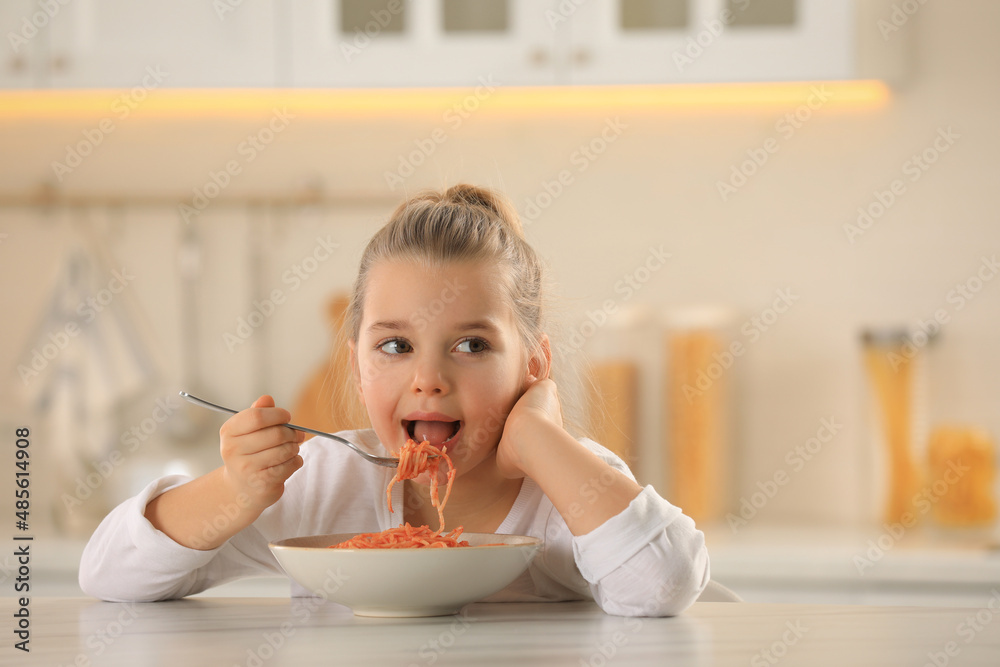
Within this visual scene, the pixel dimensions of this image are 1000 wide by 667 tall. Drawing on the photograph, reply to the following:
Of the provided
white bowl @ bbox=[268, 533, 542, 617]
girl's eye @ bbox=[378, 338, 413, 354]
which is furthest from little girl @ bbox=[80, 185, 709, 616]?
white bowl @ bbox=[268, 533, 542, 617]

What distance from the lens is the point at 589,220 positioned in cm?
226

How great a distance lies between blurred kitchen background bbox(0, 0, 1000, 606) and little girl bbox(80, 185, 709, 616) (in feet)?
2.67

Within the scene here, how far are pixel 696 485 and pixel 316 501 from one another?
1.13m

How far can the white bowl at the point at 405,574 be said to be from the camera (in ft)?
2.50

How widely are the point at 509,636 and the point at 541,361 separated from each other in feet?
1.75

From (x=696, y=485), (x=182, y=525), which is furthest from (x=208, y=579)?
(x=696, y=485)

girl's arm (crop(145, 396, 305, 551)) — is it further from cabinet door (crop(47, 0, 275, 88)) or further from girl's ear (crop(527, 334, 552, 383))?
cabinet door (crop(47, 0, 275, 88))

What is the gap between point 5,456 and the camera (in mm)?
2297

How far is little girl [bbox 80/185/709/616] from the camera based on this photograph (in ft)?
2.95

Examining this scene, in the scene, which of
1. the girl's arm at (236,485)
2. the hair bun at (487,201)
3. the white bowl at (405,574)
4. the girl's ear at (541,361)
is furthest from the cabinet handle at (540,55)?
the white bowl at (405,574)

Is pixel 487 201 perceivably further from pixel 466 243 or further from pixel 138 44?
pixel 138 44

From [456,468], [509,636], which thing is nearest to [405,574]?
[509,636]

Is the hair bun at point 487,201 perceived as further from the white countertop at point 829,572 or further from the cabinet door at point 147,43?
the cabinet door at point 147,43

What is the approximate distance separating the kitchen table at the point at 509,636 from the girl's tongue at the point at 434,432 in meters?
0.20
